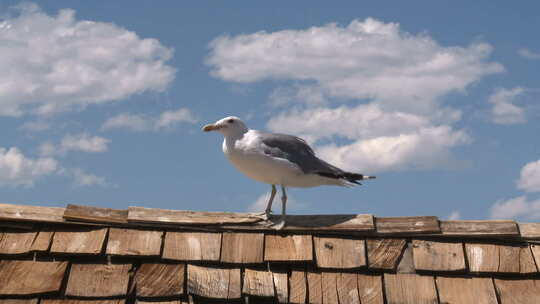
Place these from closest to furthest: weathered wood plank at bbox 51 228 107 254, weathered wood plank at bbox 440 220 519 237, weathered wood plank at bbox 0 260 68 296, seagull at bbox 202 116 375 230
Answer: weathered wood plank at bbox 0 260 68 296
weathered wood plank at bbox 51 228 107 254
weathered wood plank at bbox 440 220 519 237
seagull at bbox 202 116 375 230

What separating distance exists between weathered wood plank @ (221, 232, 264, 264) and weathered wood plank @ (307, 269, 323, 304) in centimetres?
41

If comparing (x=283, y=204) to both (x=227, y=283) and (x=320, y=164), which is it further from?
(x=227, y=283)

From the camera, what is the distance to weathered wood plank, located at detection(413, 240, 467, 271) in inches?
202

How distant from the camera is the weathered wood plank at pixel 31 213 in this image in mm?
5148

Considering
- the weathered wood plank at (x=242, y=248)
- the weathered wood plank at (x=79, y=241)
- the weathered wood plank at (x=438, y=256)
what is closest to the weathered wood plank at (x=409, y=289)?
the weathered wood plank at (x=438, y=256)

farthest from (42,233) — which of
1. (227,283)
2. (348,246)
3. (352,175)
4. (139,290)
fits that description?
(352,175)

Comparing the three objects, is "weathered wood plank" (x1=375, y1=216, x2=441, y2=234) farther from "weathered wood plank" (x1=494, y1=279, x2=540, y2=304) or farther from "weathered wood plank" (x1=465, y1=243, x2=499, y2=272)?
"weathered wood plank" (x1=494, y1=279, x2=540, y2=304)

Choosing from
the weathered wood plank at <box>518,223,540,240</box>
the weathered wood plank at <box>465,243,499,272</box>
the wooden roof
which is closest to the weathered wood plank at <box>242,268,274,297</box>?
the wooden roof

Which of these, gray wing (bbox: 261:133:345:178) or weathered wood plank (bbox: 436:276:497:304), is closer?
weathered wood plank (bbox: 436:276:497:304)

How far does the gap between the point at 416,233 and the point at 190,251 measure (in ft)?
6.16

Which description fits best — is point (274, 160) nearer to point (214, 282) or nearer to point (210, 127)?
point (210, 127)

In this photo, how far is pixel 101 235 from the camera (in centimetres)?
509

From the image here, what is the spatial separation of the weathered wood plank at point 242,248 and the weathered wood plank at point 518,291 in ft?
6.35

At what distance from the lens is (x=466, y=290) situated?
505 centimetres
